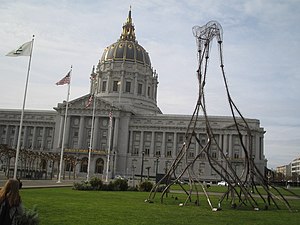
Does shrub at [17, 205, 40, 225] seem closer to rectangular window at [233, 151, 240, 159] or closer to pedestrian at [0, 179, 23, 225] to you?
pedestrian at [0, 179, 23, 225]

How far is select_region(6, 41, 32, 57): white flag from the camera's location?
3136 cm

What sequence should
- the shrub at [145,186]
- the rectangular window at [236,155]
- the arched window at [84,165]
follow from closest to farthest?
the shrub at [145,186]
the rectangular window at [236,155]
the arched window at [84,165]

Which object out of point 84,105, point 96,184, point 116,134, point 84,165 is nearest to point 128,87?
point 84,105

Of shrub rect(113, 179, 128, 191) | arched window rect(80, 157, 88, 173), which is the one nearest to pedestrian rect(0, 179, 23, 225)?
shrub rect(113, 179, 128, 191)

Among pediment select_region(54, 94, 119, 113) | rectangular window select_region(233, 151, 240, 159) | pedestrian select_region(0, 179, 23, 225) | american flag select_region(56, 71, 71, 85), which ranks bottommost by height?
pedestrian select_region(0, 179, 23, 225)

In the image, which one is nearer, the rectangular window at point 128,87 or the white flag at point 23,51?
the white flag at point 23,51

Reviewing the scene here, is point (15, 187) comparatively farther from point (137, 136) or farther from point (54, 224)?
point (137, 136)

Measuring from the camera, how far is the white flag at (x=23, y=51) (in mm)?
31364

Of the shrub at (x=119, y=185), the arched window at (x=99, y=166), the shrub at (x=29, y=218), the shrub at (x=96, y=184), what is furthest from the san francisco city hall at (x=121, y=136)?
the shrub at (x=29, y=218)

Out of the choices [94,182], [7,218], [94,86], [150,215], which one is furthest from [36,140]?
[7,218]

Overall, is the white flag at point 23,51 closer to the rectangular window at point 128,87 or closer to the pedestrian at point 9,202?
the pedestrian at point 9,202

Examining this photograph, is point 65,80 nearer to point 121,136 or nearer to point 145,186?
point 145,186

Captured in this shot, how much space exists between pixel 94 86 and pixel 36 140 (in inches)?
1107

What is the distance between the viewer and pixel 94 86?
126 m
